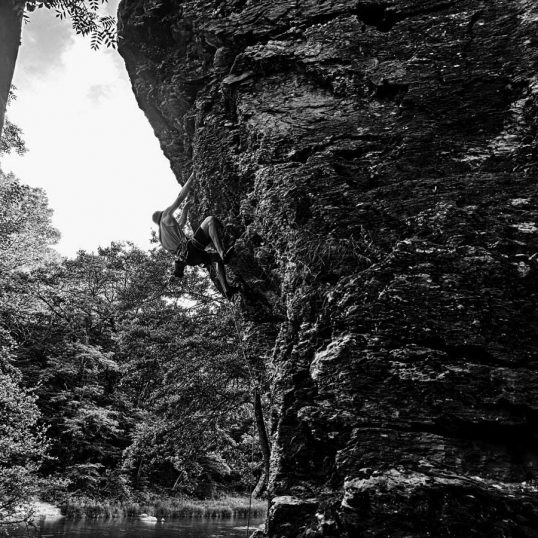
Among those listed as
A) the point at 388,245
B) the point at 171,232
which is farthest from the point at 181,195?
the point at 388,245

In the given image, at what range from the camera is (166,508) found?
69.7ft

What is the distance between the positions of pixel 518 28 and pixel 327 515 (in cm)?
439

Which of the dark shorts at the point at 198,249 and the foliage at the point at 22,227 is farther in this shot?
the foliage at the point at 22,227

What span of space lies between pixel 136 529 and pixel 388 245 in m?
16.4

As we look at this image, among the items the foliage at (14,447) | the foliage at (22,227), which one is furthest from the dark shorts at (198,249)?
the foliage at (22,227)

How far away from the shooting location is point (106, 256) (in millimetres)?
26922

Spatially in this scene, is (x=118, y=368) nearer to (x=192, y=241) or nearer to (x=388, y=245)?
(x=192, y=241)

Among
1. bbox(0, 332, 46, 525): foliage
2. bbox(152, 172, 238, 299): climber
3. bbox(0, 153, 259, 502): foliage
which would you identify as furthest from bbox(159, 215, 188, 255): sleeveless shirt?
bbox(0, 332, 46, 525): foliage

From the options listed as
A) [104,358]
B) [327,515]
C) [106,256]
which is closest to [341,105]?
[327,515]

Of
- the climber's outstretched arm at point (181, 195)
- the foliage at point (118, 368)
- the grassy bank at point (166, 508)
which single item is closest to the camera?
the climber's outstretched arm at point (181, 195)

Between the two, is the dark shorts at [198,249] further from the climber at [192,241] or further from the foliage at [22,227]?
the foliage at [22,227]

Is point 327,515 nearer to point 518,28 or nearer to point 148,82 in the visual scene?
point 518,28

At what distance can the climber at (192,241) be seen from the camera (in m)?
5.99

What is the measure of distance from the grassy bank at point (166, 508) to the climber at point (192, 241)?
50.8ft
